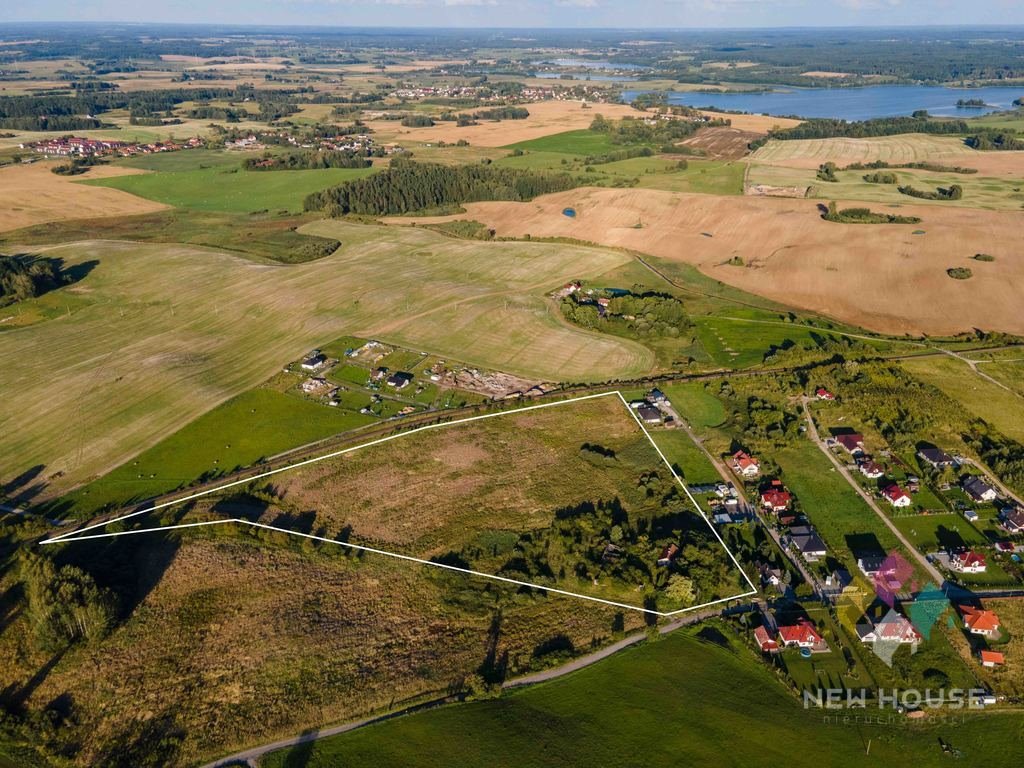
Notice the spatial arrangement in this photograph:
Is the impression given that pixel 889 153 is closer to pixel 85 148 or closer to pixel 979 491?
pixel 979 491

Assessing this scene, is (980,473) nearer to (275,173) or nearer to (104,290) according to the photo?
(104,290)

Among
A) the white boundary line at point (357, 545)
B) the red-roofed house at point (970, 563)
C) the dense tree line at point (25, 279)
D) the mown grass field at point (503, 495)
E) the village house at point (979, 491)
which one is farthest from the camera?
the dense tree line at point (25, 279)

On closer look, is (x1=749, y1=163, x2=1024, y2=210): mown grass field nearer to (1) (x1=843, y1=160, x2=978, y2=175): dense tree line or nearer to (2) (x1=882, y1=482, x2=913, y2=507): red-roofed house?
(1) (x1=843, y1=160, x2=978, y2=175): dense tree line

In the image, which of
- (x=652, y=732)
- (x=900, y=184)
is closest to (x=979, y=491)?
(x=652, y=732)

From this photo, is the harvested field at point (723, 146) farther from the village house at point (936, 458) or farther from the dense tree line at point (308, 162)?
the village house at point (936, 458)

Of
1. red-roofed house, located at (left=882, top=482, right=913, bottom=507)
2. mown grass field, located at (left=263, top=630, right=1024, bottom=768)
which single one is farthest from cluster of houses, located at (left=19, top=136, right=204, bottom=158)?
red-roofed house, located at (left=882, top=482, right=913, bottom=507)

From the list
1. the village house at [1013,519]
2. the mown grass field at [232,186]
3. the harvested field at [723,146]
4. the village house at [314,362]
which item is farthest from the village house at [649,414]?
the harvested field at [723,146]

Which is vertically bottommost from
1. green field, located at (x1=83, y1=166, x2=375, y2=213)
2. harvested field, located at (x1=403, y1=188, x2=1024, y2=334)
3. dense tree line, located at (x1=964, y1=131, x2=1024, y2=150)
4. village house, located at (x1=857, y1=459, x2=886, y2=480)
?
village house, located at (x1=857, y1=459, x2=886, y2=480)
